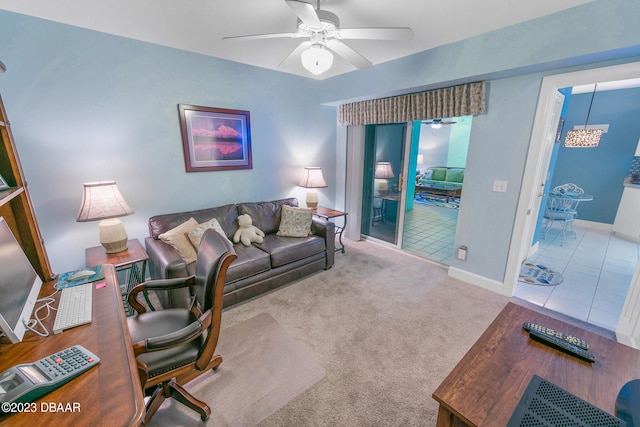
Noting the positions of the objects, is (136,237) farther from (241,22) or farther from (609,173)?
(609,173)

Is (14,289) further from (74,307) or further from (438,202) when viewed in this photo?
Answer: (438,202)

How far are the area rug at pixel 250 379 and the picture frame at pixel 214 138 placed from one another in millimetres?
1893

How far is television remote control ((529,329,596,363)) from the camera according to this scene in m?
1.03

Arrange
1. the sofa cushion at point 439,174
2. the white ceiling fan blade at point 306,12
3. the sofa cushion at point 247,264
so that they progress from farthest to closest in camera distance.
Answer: the sofa cushion at point 439,174 → the sofa cushion at point 247,264 → the white ceiling fan blade at point 306,12

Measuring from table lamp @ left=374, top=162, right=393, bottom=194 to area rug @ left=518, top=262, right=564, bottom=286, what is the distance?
2.12 m

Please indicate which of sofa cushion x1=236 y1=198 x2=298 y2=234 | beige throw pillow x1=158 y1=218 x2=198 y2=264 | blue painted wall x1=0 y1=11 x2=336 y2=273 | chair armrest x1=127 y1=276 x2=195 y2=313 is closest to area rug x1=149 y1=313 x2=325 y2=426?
chair armrest x1=127 y1=276 x2=195 y2=313

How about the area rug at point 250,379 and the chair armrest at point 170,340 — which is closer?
the chair armrest at point 170,340

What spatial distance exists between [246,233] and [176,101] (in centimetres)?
159

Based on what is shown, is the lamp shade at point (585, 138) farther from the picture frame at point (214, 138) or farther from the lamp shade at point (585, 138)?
the picture frame at point (214, 138)

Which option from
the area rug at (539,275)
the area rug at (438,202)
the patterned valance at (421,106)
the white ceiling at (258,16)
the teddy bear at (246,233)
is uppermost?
the white ceiling at (258,16)

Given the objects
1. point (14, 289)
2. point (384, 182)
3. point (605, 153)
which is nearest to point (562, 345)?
point (14, 289)

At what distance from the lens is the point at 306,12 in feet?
4.62

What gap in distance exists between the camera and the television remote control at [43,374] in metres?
0.76

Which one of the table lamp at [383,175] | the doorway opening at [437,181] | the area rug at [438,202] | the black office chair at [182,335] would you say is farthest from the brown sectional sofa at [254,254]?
the area rug at [438,202]
